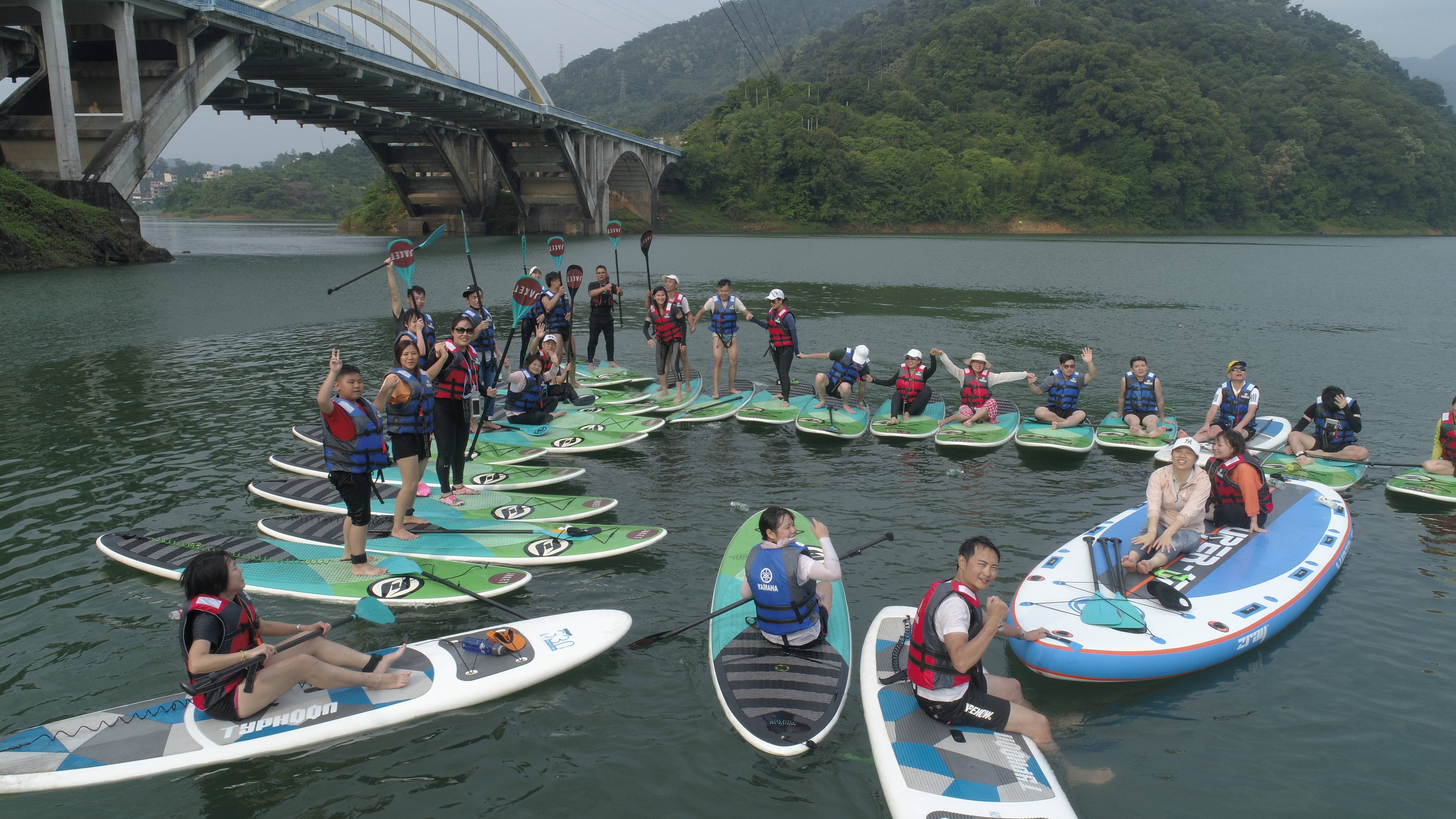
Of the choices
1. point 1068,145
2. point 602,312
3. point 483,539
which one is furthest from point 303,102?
point 1068,145

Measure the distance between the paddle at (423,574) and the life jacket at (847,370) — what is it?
8289mm

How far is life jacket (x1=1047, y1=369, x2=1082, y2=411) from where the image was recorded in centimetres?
1357

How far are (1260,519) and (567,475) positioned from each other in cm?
829

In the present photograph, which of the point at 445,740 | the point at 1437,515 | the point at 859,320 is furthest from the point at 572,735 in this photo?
the point at 859,320

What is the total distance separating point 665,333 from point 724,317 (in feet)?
3.69

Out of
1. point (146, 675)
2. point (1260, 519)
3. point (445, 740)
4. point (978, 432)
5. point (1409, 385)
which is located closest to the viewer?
point (445, 740)

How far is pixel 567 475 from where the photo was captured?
1087 centimetres

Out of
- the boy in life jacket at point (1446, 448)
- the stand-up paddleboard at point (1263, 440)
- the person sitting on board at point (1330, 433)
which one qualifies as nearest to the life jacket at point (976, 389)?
the stand-up paddleboard at point (1263, 440)

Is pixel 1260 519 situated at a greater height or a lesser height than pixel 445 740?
greater

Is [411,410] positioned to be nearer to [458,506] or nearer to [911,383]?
[458,506]

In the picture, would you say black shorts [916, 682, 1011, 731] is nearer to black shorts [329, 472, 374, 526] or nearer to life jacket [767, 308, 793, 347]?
black shorts [329, 472, 374, 526]

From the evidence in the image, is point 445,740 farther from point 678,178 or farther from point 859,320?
point 678,178

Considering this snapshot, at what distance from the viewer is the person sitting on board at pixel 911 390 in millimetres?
13852

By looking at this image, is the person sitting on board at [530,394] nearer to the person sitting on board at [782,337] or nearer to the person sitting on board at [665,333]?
the person sitting on board at [665,333]
